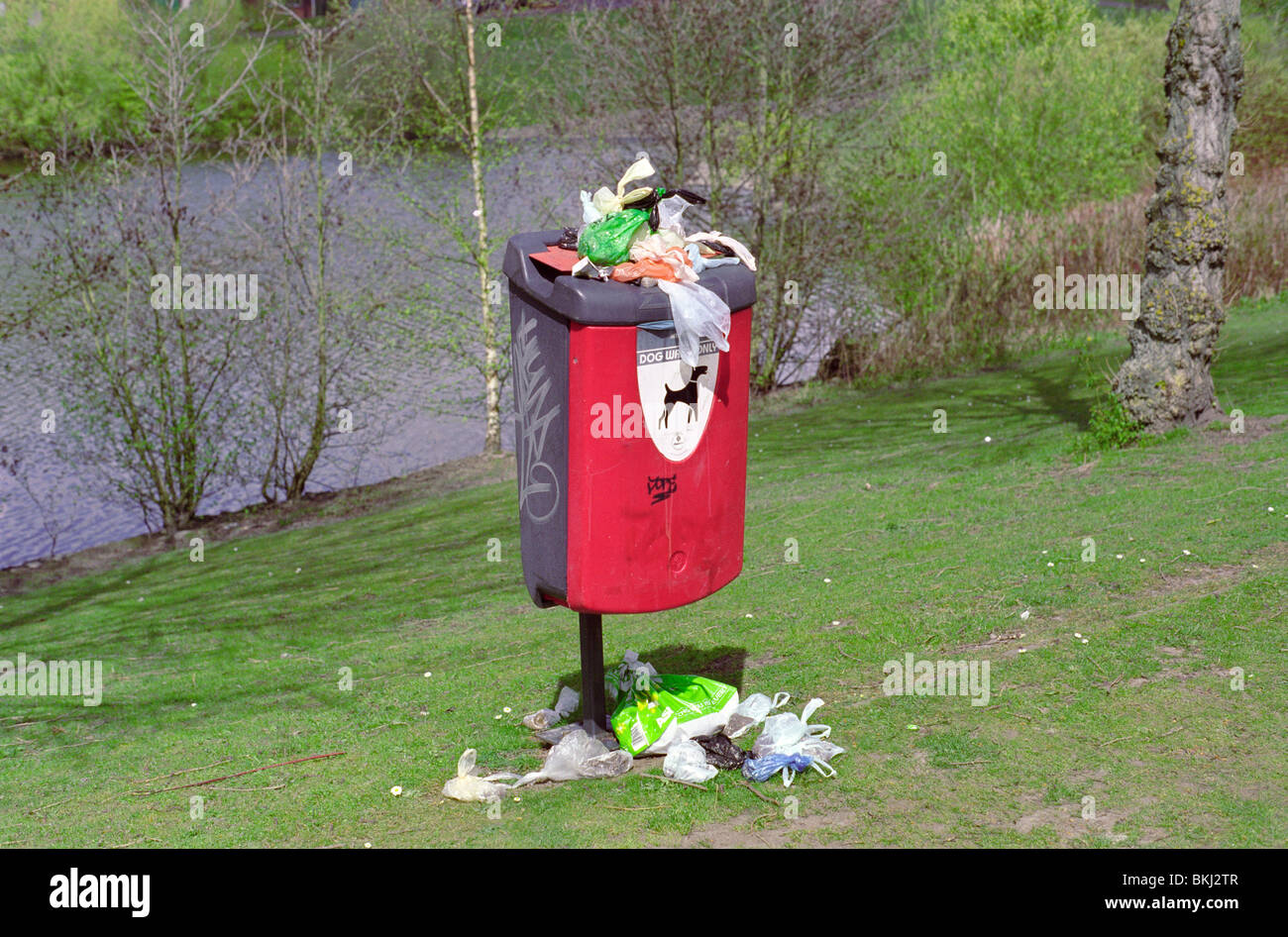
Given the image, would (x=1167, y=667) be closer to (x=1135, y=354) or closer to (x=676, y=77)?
(x=1135, y=354)

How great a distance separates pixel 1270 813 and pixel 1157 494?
3.90 metres

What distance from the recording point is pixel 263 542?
1318 cm

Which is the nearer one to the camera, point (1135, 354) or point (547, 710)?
point (547, 710)

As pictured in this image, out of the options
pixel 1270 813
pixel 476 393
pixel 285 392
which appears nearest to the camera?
pixel 1270 813

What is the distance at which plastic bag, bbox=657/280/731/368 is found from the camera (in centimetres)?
386

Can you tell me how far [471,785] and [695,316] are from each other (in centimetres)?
191

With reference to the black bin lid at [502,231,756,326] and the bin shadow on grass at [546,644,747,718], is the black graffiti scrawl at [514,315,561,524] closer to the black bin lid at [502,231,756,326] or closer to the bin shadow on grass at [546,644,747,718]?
the black bin lid at [502,231,756,326]

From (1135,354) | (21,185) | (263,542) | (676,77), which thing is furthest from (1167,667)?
(676,77)

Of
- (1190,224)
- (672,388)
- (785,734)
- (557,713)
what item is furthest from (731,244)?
(1190,224)

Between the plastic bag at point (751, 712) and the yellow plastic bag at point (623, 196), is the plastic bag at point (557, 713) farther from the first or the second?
the yellow plastic bag at point (623, 196)

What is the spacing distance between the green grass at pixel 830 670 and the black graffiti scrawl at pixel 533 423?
3.62 ft

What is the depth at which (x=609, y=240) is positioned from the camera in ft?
12.8

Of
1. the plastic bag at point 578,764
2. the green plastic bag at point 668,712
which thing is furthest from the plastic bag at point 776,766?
the plastic bag at point 578,764

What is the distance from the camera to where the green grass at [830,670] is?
162 inches
